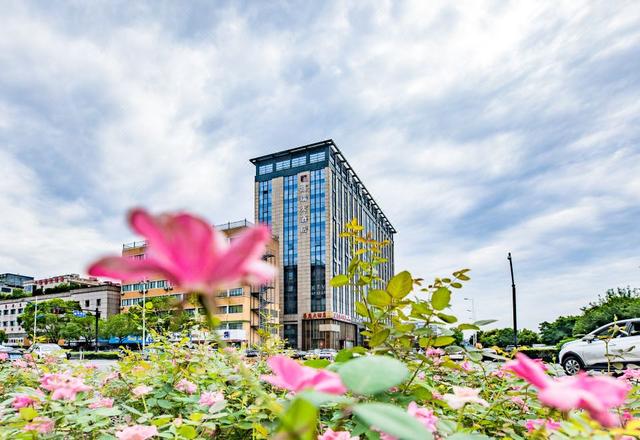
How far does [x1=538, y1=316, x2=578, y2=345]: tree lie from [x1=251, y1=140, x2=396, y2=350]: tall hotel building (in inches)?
710

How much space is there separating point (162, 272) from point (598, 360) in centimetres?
911

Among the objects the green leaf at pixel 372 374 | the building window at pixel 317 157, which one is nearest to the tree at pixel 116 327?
the building window at pixel 317 157

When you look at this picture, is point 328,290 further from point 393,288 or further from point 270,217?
point 393,288

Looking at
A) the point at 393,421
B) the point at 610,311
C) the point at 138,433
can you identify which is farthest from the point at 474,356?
the point at 610,311

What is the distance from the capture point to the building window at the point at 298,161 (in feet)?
150

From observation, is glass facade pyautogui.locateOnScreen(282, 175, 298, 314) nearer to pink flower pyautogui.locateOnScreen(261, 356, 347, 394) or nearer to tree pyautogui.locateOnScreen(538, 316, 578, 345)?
tree pyautogui.locateOnScreen(538, 316, 578, 345)

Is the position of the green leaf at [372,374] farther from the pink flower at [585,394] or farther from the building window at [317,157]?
the building window at [317,157]

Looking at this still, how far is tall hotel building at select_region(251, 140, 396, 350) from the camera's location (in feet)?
138

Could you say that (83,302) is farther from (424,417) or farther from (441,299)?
(424,417)

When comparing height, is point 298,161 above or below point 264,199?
above

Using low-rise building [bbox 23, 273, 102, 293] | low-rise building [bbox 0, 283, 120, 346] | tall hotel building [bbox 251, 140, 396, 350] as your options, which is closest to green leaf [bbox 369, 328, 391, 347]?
tall hotel building [bbox 251, 140, 396, 350]

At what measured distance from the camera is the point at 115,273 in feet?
1.24

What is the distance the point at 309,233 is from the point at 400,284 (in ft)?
138

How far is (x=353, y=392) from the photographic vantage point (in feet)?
1.49
